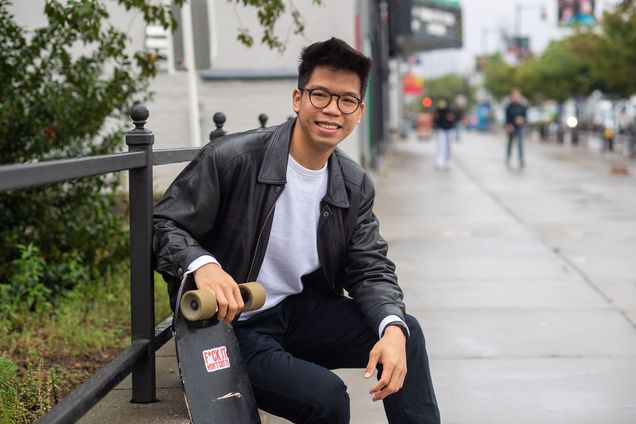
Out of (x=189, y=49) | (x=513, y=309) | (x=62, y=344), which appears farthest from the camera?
(x=189, y=49)

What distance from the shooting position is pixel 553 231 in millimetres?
11609

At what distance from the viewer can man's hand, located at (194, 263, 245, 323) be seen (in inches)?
114

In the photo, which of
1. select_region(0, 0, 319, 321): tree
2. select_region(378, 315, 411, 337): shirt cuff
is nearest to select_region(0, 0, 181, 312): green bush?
select_region(0, 0, 319, 321): tree

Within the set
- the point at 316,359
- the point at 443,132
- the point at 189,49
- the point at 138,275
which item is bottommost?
the point at 443,132

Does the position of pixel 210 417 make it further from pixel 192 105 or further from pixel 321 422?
pixel 192 105

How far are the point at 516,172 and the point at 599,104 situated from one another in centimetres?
7315

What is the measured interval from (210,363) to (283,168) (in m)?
0.70

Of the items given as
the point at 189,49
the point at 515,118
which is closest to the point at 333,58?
the point at 189,49

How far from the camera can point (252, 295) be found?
2965mm

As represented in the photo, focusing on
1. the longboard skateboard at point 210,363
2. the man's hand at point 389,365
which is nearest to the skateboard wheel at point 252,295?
the longboard skateboard at point 210,363

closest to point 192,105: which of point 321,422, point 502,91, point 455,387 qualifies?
point 455,387

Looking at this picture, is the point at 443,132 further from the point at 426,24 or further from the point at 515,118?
the point at 426,24

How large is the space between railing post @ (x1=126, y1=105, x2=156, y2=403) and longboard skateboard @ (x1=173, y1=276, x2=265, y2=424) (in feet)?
1.57

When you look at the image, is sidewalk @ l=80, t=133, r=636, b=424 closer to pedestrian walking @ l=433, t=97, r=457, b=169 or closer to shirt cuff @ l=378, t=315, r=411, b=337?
shirt cuff @ l=378, t=315, r=411, b=337
